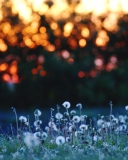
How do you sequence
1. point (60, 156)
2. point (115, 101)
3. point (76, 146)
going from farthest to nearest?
point (115, 101)
point (76, 146)
point (60, 156)

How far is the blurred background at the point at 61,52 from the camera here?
35.1 meters

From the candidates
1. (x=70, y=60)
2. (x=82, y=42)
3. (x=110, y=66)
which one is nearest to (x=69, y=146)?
(x=70, y=60)

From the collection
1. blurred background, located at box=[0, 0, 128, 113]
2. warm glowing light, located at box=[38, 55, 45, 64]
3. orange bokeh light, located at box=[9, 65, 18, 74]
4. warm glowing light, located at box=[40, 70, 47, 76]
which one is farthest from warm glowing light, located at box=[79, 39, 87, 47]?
orange bokeh light, located at box=[9, 65, 18, 74]

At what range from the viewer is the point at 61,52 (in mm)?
36875

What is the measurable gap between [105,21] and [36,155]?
28.7 metres

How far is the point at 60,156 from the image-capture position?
26.6ft

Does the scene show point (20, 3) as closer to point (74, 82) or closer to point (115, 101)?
point (74, 82)

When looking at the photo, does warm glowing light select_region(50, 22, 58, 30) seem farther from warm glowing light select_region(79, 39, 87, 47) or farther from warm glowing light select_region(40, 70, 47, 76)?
warm glowing light select_region(40, 70, 47, 76)

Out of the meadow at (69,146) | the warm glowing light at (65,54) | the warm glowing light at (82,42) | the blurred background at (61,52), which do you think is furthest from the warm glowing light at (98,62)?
the meadow at (69,146)

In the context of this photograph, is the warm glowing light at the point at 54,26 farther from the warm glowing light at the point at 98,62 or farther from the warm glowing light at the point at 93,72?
the warm glowing light at the point at 93,72

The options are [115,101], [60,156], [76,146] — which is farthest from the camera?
[115,101]

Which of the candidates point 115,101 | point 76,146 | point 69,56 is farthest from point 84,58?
point 76,146

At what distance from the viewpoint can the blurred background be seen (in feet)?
115

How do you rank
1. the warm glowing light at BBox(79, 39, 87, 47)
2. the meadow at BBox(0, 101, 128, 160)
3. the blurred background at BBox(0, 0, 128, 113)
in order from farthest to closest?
the warm glowing light at BBox(79, 39, 87, 47), the blurred background at BBox(0, 0, 128, 113), the meadow at BBox(0, 101, 128, 160)
